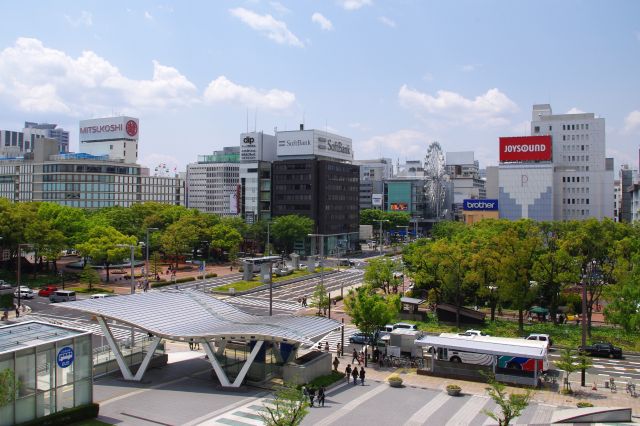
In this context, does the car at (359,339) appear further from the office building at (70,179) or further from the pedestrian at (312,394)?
the office building at (70,179)

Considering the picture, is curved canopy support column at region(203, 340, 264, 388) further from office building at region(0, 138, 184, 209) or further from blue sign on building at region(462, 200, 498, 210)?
blue sign on building at region(462, 200, 498, 210)

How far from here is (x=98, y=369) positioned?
38094mm

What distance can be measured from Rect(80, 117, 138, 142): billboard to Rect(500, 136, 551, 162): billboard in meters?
101

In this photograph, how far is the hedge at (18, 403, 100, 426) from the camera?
27.4 metres

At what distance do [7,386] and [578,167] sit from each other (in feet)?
442

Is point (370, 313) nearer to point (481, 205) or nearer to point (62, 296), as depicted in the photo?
point (62, 296)

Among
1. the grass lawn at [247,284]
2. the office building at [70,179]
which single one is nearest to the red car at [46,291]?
the grass lawn at [247,284]

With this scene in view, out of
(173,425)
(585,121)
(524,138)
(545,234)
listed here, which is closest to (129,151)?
(524,138)

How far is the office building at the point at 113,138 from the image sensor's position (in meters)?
168

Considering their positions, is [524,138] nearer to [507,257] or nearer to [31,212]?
[507,257]

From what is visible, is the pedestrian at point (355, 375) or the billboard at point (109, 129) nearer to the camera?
the pedestrian at point (355, 375)

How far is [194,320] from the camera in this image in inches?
1540

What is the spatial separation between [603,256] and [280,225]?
73048 millimetres

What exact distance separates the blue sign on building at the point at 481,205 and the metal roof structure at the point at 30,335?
139945mm
